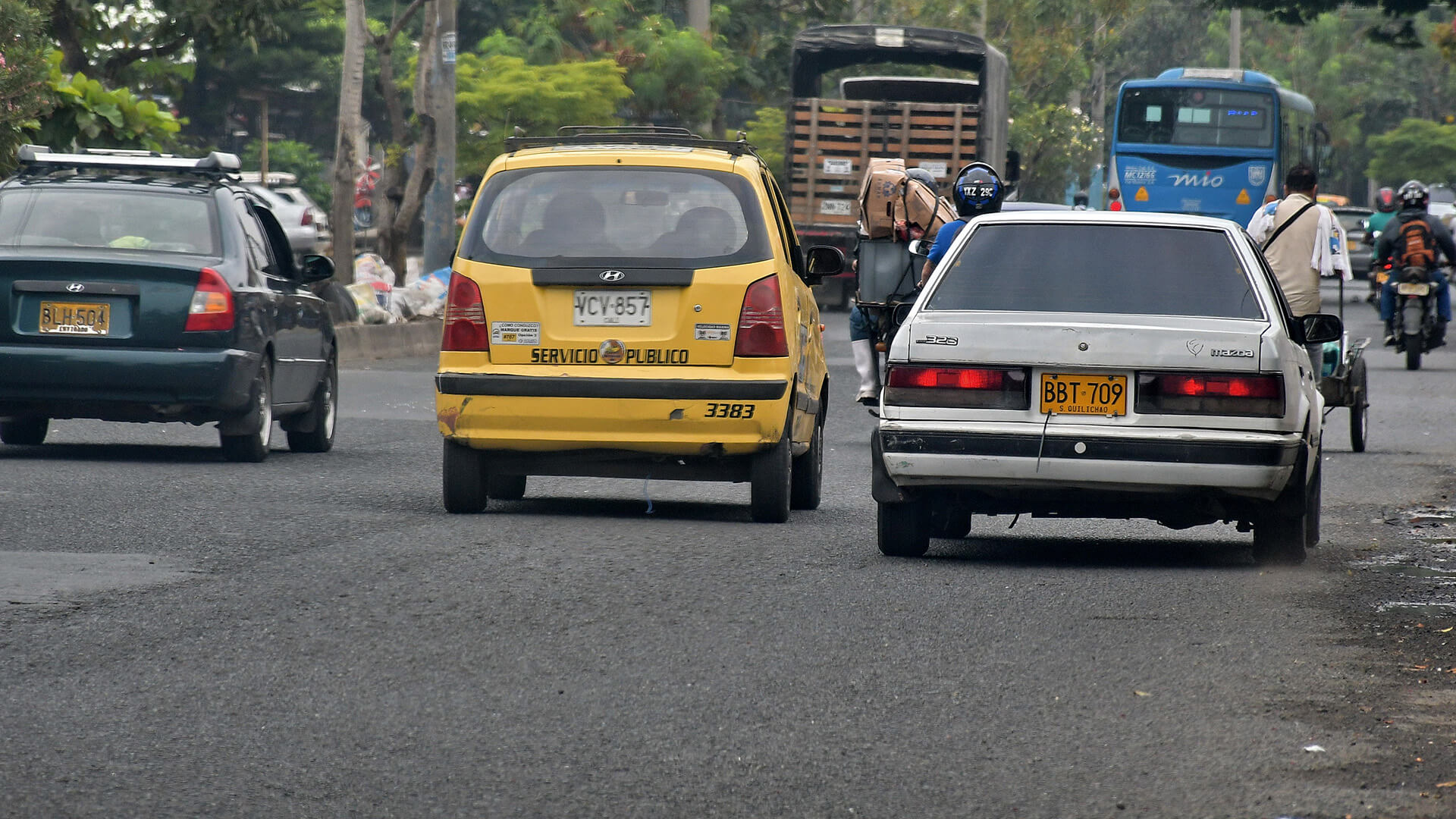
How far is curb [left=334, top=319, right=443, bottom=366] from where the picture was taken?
883 inches

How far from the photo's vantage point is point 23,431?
1263cm

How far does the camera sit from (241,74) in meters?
60.5

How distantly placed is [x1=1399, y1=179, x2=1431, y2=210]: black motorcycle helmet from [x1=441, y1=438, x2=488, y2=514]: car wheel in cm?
1235

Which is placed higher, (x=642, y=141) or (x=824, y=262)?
(x=642, y=141)

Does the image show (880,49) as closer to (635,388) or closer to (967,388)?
(635,388)

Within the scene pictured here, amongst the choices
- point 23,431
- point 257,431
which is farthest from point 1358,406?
point 23,431

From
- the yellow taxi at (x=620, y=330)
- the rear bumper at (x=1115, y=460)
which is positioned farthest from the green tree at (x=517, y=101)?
the rear bumper at (x=1115, y=460)

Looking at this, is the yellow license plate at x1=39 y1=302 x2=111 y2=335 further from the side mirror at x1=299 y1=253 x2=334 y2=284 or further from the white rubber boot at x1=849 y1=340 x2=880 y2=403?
the white rubber boot at x1=849 y1=340 x2=880 y2=403

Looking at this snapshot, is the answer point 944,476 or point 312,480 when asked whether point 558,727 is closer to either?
point 944,476

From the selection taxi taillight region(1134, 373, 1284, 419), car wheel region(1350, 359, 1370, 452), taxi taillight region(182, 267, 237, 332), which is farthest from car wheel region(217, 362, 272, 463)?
car wheel region(1350, 359, 1370, 452)

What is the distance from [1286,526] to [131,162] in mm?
7003

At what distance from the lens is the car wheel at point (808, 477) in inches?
403

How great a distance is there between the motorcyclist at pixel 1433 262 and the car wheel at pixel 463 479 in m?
13.3

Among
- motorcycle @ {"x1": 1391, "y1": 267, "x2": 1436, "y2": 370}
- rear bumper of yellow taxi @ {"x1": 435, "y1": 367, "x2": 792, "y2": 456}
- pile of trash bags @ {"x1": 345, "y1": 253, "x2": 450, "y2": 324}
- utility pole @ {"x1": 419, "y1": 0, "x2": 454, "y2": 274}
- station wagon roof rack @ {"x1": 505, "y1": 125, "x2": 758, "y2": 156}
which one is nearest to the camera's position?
rear bumper of yellow taxi @ {"x1": 435, "y1": 367, "x2": 792, "y2": 456}
